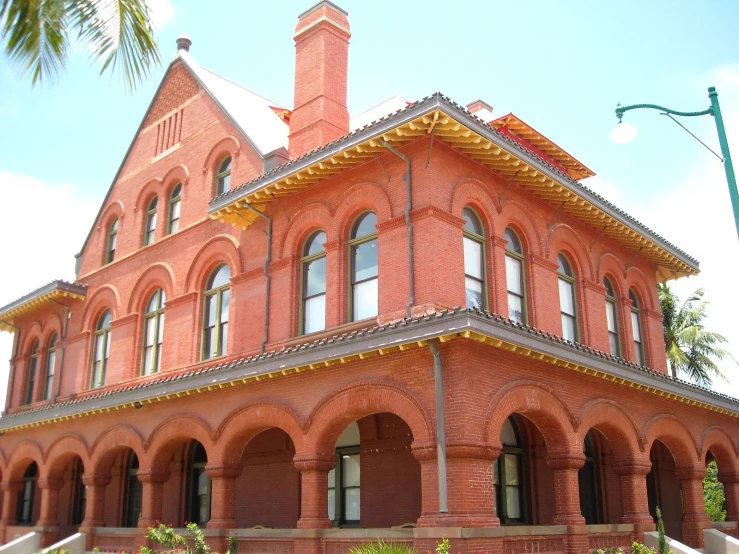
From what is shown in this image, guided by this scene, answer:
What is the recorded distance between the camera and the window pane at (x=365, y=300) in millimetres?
16094

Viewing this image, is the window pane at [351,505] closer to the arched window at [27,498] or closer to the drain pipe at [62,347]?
the drain pipe at [62,347]

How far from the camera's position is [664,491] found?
21.0 meters

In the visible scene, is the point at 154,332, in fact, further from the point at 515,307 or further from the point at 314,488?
the point at 515,307

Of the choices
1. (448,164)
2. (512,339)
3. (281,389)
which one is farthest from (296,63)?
(512,339)

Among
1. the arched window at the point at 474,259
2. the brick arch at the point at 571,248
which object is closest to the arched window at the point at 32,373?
the arched window at the point at 474,259

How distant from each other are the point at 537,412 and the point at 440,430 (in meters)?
2.58

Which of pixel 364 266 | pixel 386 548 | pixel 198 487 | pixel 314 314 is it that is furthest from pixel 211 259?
pixel 386 548

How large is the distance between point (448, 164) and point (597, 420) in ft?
19.4

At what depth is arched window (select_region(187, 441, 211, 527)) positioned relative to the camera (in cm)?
1998

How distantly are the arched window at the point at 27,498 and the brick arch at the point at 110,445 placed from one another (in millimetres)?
7179

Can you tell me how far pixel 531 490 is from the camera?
54.3ft

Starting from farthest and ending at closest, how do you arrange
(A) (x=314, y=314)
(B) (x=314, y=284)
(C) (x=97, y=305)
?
(C) (x=97, y=305)
(B) (x=314, y=284)
(A) (x=314, y=314)

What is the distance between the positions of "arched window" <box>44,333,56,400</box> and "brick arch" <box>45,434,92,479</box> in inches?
184

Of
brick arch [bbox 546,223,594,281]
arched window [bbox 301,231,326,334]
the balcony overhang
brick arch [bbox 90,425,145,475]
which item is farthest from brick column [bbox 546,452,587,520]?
brick arch [bbox 90,425,145,475]
